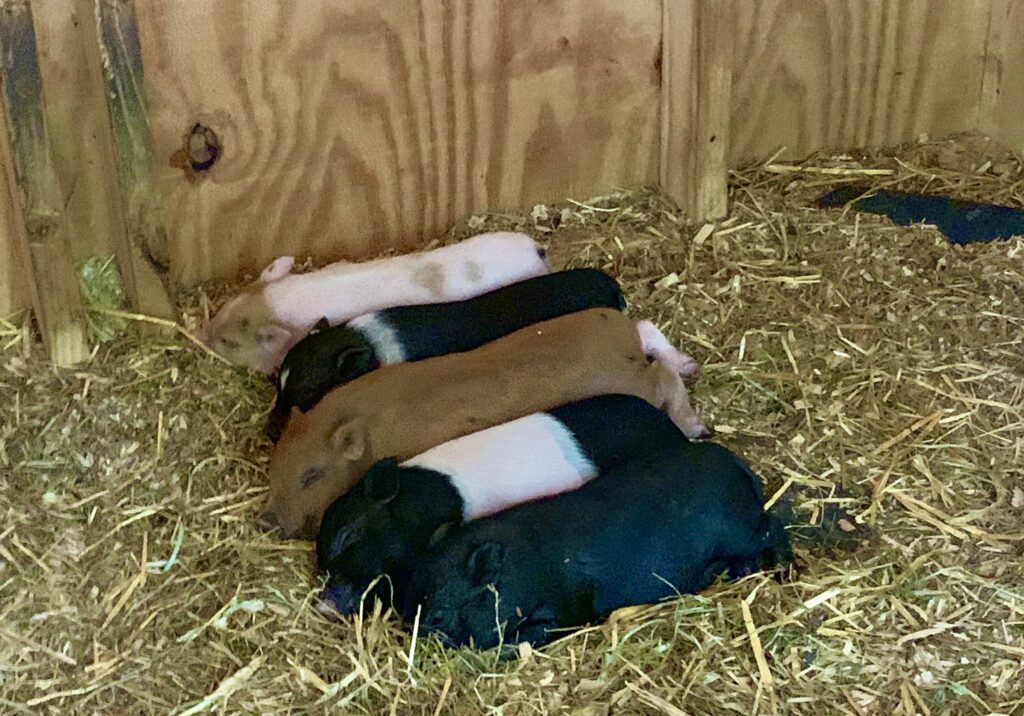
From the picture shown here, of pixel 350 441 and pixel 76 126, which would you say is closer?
pixel 350 441

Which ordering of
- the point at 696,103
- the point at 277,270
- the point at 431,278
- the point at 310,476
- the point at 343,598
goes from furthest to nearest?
the point at 696,103 → the point at 277,270 → the point at 431,278 → the point at 310,476 → the point at 343,598

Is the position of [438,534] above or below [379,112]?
below

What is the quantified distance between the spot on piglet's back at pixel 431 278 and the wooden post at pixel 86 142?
632 millimetres

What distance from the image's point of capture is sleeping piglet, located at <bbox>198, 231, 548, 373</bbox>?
314 centimetres

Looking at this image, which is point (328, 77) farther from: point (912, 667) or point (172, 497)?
point (912, 667)

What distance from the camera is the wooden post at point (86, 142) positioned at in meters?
2.96

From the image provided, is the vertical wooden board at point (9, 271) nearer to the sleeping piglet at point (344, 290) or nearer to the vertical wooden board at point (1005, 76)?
the sleeping piglet at point (344, 290)

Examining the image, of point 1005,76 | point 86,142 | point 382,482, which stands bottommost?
point 382,482

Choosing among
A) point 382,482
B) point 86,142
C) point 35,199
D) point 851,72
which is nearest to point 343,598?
point 382,482

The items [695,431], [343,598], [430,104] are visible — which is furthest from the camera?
[430,104]

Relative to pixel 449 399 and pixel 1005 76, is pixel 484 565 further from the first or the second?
pixel 1005 76

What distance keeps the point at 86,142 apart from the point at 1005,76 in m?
2.65

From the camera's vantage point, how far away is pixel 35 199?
9.86 feet

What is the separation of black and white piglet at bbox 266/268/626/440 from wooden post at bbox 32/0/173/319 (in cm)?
51
